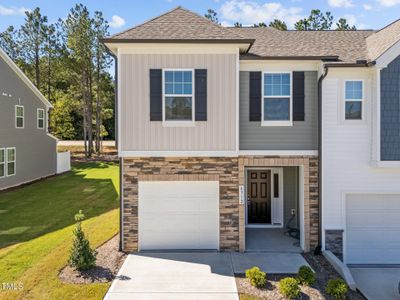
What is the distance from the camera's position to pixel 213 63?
386 inches

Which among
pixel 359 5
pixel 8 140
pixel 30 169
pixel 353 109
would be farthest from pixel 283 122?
pixel 30 169

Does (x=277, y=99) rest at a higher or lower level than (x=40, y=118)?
lower

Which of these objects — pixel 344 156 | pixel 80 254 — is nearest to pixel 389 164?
pixel 344 156

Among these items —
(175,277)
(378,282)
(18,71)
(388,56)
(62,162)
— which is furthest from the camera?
(62,162)

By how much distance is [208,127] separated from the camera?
9898 millimetres

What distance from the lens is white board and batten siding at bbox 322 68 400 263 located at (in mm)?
9977

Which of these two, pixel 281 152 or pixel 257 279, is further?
pixel 281 152

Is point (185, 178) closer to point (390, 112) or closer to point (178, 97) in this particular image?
point (178, 97)

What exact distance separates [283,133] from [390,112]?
3101 mm

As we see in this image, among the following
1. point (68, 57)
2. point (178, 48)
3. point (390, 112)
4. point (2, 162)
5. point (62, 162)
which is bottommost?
point (62, 162)

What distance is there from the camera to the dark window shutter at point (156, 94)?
9797mm

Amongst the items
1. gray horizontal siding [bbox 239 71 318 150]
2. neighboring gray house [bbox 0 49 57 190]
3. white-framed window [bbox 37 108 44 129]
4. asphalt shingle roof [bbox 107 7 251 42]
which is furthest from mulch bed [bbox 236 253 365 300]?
white-framed window [bbox 37 108 44 129]

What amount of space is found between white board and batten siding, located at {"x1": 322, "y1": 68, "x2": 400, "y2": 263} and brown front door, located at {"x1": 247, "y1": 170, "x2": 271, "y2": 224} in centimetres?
269

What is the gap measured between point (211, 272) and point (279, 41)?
26.7 feet
